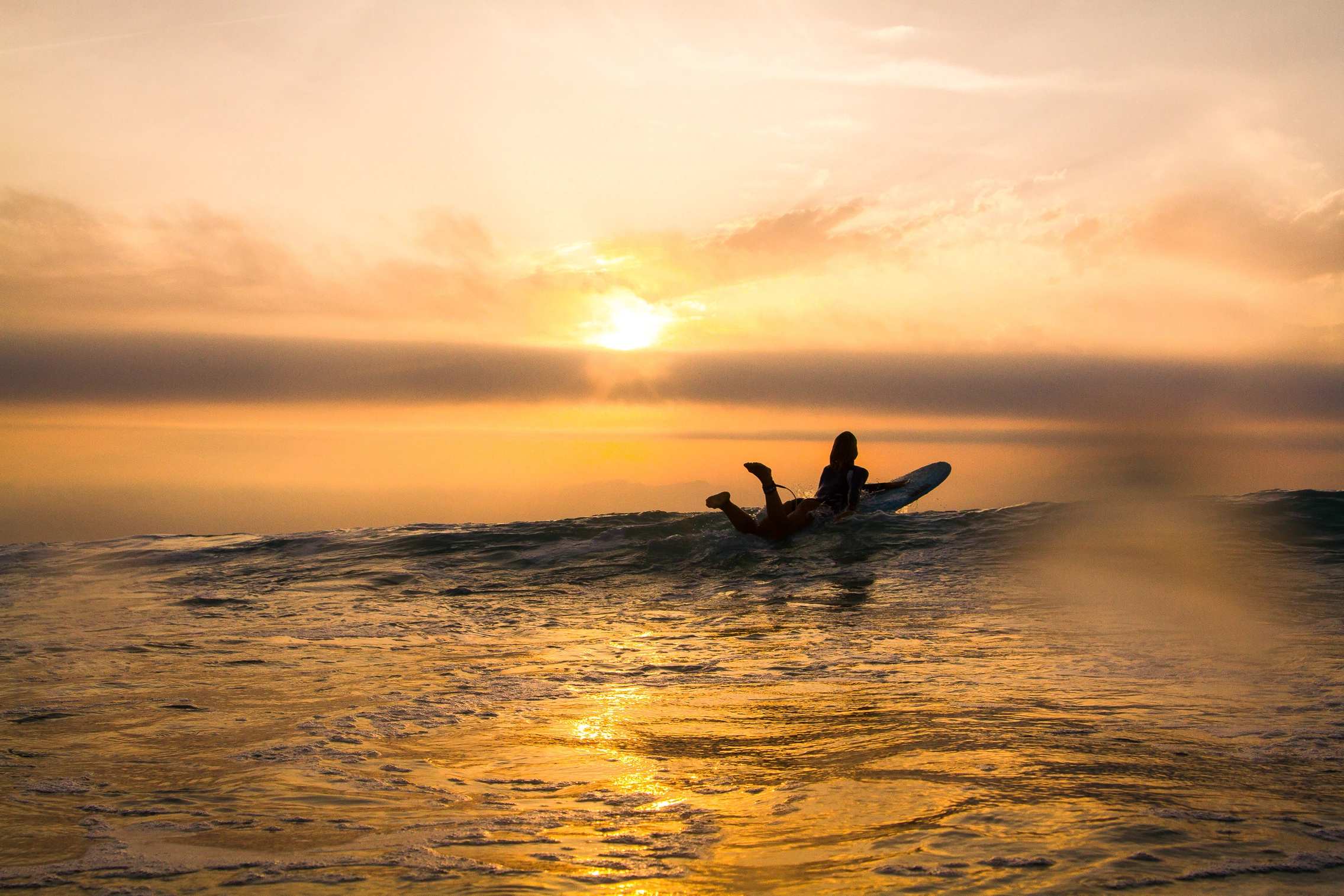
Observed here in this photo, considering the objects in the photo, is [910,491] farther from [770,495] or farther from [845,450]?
[770,495]

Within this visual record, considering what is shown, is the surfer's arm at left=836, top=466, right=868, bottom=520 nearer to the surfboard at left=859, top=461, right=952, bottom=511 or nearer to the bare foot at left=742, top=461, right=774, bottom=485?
the surfboard at left=859, top=461, right=952, bottom=511

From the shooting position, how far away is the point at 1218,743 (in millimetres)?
4395

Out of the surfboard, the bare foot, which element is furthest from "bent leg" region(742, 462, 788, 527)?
the surfboard

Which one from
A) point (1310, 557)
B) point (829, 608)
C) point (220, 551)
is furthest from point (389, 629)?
point (1310, 557)

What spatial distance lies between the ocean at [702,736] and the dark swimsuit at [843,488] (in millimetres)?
2955

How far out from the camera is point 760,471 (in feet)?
40.7

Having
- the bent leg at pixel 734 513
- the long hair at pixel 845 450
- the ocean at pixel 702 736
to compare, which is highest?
the long hair at pixel 845 450

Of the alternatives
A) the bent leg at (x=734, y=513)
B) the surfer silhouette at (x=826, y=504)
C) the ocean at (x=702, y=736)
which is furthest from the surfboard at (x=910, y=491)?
the ocean at (x=702, y=736)

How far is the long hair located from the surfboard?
1.07m

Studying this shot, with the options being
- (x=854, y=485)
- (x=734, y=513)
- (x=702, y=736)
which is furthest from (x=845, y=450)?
(x=702, y=736)

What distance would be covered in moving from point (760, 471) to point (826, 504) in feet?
9.04

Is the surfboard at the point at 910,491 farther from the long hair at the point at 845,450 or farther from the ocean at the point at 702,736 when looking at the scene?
the ocean at the point at 702,736

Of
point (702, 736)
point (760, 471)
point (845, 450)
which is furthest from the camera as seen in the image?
point (845, 450)

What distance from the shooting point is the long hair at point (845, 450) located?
46.6 ft
